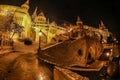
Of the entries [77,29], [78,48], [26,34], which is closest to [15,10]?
[26,34]

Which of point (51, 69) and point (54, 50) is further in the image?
point (54, 50)

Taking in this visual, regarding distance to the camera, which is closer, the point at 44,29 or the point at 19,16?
the point at 19,16

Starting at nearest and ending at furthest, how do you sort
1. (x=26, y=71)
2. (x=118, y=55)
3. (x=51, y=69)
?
(x=26, y=71)
(x=51, y=69)
(x=118, y=55)

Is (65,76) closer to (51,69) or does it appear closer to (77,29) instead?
(51,69)

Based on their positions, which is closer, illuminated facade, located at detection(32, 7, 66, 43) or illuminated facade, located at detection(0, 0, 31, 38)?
illuminated facade, located at detection(0, 0, 31, 38)

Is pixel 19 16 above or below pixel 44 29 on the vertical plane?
above

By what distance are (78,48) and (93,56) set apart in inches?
204

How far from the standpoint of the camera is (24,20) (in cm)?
5000

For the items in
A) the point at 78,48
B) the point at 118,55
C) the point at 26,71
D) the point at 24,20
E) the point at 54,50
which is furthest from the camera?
the point at 24,20

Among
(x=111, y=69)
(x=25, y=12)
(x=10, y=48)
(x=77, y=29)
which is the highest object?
(x=25, y=12)

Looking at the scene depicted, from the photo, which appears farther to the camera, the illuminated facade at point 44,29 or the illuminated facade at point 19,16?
the illuminated facade at point 44,29

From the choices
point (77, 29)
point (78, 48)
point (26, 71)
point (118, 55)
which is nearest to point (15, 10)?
point (77, 29)

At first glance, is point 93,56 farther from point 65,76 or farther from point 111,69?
point 65,76

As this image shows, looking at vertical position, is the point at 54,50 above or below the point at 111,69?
above
